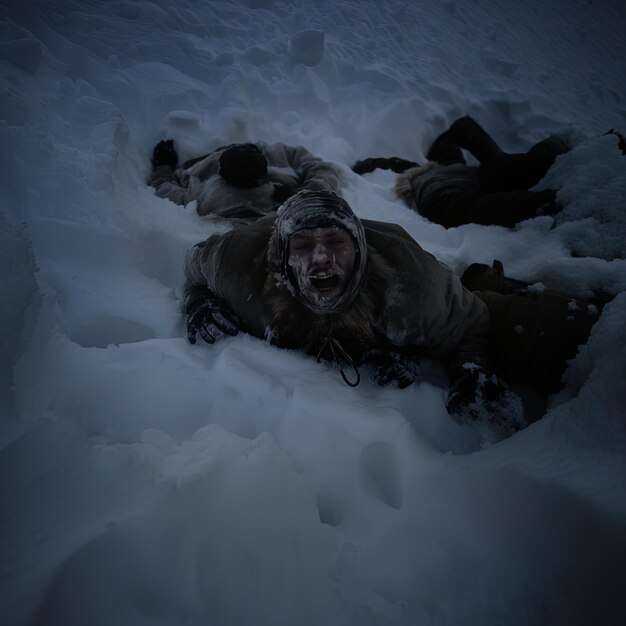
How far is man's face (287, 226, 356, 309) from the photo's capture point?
122cm

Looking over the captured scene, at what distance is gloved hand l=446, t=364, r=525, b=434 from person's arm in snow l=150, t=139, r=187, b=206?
2452 millimetres

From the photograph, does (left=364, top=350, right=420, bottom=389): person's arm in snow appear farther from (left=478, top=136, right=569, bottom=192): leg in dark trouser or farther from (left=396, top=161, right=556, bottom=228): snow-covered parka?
(left=478, top=136, right=569, bottom=192): leg in dark trouser

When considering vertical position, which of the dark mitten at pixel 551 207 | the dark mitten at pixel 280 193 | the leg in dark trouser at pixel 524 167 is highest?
the leg in dark trouser at pixel 524 167

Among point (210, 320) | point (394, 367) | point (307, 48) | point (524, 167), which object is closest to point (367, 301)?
point (394, 367)

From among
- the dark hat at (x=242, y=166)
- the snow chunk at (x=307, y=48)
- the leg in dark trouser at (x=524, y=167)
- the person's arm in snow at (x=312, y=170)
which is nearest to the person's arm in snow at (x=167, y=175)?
the dark hat at (x=242, y=166)

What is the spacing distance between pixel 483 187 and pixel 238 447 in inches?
115

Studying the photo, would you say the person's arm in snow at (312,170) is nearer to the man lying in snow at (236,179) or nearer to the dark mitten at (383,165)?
the man lying in snow at (236,179)

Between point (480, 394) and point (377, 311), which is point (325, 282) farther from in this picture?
point (480, 394)

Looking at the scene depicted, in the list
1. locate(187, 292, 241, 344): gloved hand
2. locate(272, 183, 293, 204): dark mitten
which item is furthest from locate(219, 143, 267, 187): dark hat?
locate(187, 292, 241, 344): gloved hand

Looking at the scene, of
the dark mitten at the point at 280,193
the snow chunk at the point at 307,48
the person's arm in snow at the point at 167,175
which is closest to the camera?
the person's arm in snow at the point at 167,175

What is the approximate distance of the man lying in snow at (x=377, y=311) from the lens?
1255 millimetres

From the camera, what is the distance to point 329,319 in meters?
1.37

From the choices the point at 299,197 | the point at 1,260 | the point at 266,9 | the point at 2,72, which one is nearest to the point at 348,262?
the point at 299,197

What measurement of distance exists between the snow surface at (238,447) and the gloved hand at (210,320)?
5 centimetres
